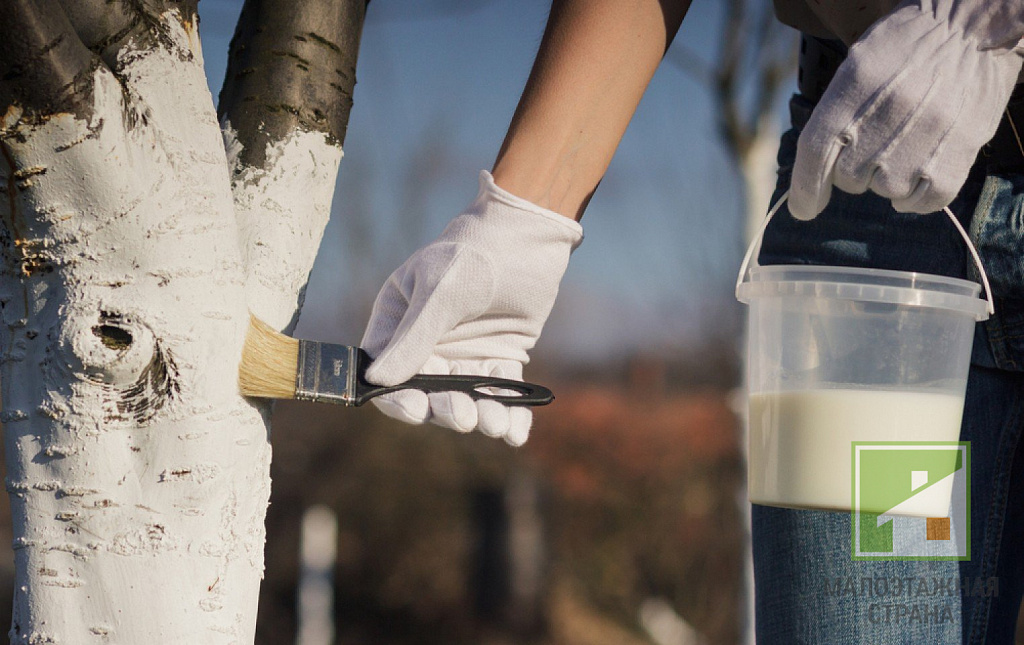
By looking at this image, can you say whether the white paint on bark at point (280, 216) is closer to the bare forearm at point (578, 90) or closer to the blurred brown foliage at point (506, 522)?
the bare forearm at point (578, 90)

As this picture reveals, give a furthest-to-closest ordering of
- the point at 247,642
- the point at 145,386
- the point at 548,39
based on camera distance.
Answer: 1. the point at 548,39
2. the point at 247,642
3. the point at 145,386

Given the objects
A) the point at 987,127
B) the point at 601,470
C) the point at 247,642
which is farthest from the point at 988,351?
the point at 601,470

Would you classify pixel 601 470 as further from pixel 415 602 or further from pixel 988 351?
pixel 988 351

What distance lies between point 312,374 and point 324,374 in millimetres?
18

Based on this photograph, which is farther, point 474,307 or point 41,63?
point 474,307

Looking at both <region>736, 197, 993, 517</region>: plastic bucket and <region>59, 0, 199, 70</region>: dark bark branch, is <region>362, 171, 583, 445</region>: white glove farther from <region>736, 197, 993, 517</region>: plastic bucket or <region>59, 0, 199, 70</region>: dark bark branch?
<region>59, 0, 199, 70</region>: dark bark branch

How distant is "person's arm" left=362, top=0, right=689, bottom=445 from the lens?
1.21m

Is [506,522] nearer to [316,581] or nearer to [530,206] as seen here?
[316,581]

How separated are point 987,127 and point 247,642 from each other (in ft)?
3.97

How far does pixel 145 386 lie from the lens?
104 centimetres

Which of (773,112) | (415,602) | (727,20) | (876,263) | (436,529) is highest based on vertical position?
(727,20)

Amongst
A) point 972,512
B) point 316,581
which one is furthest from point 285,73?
point 316,581

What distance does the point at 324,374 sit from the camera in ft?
3.74

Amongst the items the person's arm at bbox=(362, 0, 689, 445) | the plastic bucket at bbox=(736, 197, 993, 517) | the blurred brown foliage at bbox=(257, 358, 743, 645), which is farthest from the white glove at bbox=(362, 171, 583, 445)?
the blurred brown foliage at bbox=(257, 358, 743, 645)
